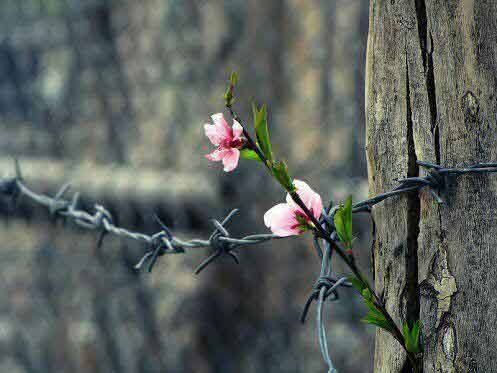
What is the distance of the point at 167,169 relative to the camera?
2109mm

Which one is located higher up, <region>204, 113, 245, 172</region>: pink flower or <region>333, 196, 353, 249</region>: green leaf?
<region>204, 113, 245, 172</region>: pink flower

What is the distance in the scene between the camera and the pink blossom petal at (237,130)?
520mm

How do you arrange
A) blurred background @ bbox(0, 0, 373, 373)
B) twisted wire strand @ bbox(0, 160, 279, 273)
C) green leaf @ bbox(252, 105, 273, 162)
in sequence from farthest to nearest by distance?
blurred background @ bbox(0, 0, 373, 373), twisted wire strand @ bbox(0, 160, 279, 273), green leaf @ bbox(252, 105, 273, 162)

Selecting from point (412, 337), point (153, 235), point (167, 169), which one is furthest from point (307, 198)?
point (167, 169)

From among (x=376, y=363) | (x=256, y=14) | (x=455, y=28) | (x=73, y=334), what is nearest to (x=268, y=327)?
(x=73, y=334)

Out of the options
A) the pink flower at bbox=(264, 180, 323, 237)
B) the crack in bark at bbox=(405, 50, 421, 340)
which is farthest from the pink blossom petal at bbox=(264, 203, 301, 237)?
the crack in bark at bbox=(405, 50, 421, 340)

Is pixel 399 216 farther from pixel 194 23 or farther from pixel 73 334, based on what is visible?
pixel 73 334

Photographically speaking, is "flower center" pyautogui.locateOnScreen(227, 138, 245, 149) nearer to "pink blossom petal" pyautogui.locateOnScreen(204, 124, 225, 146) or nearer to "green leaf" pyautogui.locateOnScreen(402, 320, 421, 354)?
"pink blossom petal" pyautogui.locateOnScreen(204, 124, 225, 146)

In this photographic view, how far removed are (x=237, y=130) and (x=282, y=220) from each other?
9cm

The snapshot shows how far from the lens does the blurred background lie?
186cm

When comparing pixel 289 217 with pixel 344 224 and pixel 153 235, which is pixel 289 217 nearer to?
pixel 344 224

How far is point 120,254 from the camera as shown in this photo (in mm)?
2152

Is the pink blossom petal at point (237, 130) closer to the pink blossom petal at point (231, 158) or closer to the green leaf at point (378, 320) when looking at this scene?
the pink blossom petal at point (231, 158)

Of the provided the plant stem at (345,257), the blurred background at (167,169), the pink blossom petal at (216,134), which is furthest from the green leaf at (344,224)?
the blurred background at (167,169)
